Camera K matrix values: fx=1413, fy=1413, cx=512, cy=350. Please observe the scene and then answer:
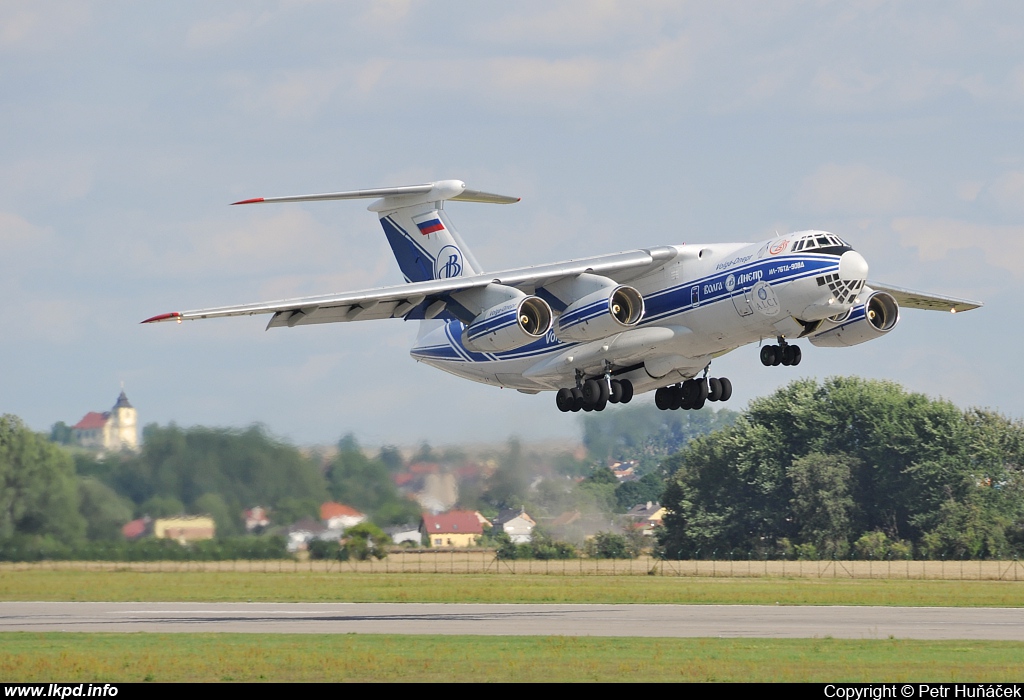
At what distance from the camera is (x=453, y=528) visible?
3003 centimetres

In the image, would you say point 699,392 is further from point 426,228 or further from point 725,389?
point 426,228

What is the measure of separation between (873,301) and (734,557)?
2501cm

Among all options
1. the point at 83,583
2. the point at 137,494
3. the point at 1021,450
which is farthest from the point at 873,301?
the point at 1021,450

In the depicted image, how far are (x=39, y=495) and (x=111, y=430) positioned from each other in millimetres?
1846

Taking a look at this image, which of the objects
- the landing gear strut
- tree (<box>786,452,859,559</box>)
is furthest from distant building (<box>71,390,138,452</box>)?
tree (<box>786,452,859,559</box>)

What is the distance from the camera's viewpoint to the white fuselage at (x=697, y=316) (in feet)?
62.0

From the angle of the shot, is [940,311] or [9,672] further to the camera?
[940,311]

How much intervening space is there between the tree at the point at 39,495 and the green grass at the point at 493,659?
787 cm

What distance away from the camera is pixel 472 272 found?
2422 cm

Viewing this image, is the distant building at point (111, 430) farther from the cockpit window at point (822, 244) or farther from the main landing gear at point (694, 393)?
the cockpit window at point (822, 244)

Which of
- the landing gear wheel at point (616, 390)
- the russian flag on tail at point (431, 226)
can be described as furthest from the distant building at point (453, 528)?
the landing gear wheel at point (616, 390)

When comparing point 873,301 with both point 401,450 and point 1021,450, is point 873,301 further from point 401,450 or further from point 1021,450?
point 1021,450

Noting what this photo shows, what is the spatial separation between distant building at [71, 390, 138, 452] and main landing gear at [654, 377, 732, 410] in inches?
420
